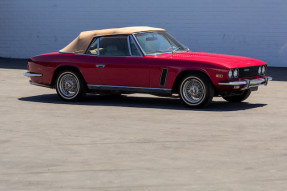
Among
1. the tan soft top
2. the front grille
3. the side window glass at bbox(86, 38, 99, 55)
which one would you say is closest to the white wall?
the tan soft top

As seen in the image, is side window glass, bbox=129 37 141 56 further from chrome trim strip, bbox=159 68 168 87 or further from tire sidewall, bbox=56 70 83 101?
tire sidewall, bbox=56 70 83 101

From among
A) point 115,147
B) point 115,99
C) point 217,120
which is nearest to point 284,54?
point 115,99

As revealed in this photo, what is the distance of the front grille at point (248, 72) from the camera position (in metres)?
10.7

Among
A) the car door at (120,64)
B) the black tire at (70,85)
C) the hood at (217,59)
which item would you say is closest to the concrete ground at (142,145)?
the black tire at (70,85)

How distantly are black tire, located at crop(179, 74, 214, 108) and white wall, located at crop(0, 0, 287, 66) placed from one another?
10.4 meters

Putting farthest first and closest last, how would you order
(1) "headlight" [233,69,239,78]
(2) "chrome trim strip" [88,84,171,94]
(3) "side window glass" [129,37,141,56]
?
(3) "side window glass" [129,37,141,56]
(2) "chrome trim strip" [88,84,171,94]
(1) "headlight" [233,69,239,78]

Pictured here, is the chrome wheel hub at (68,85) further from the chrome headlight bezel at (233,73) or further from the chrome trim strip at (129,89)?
the chrome headlight bezel at (233,73)

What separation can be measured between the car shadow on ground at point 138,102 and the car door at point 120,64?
0.50 m

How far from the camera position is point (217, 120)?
9555 mm

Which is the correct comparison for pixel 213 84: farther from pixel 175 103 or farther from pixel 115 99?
pixel 115 99

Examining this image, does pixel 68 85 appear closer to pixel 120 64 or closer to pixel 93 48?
pixel 93 48

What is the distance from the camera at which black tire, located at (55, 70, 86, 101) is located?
1187 centimetres

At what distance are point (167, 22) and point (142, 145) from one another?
15.0 meters

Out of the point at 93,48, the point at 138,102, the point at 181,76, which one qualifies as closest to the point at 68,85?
the point at 93,48
